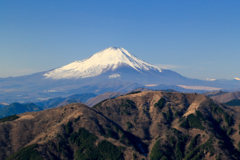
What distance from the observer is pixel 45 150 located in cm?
19512

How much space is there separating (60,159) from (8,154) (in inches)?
1538

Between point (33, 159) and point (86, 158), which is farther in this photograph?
point (86, 158)

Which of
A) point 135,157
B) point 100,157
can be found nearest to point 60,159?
point 100,157

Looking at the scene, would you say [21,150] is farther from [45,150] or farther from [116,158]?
[116,158]

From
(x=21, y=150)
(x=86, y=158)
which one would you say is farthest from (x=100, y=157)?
(x=21, y=150)

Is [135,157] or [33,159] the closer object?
[33,159]

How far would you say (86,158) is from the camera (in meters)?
198

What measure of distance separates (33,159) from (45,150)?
39.5ft

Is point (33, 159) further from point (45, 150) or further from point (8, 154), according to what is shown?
point (8, 154)

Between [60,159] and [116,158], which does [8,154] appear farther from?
[116,158]

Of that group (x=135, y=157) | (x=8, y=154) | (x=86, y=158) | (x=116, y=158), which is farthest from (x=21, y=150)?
(x=135, y=157)

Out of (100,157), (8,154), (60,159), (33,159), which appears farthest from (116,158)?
(8,154)

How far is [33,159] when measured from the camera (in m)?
185

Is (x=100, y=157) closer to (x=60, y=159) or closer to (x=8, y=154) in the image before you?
(x=60, y=159)
